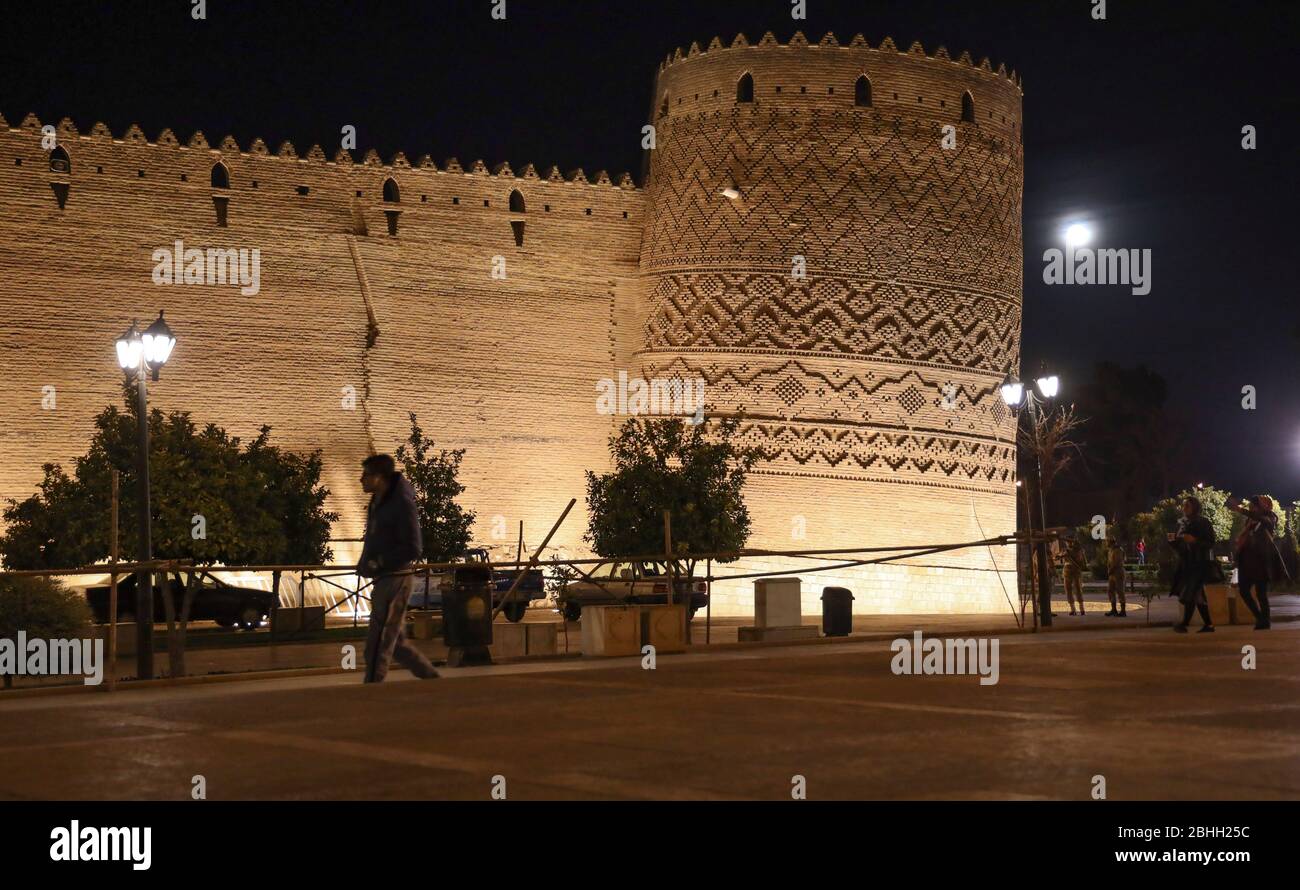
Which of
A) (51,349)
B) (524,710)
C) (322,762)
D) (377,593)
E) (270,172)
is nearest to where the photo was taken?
(322,762)

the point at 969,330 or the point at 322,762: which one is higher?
the point at 969,330

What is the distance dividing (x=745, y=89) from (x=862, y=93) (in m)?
1.58

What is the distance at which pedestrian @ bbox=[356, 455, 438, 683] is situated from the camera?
28.4 feet

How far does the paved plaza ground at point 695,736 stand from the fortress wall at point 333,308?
41.8ft

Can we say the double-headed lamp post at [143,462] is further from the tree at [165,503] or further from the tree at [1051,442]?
the tree at [1051,442]

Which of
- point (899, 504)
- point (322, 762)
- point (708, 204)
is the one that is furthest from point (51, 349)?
point (322, 762)

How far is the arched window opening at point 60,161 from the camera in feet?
69.2

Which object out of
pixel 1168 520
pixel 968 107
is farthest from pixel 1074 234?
pixel 1168 520

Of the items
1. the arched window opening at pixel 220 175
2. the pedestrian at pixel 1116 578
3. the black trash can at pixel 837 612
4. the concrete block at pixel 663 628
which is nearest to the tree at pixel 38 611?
the concrete block at pixel 663 628

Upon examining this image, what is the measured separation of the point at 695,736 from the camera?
5879mm

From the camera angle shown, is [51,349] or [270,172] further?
[270,172]
